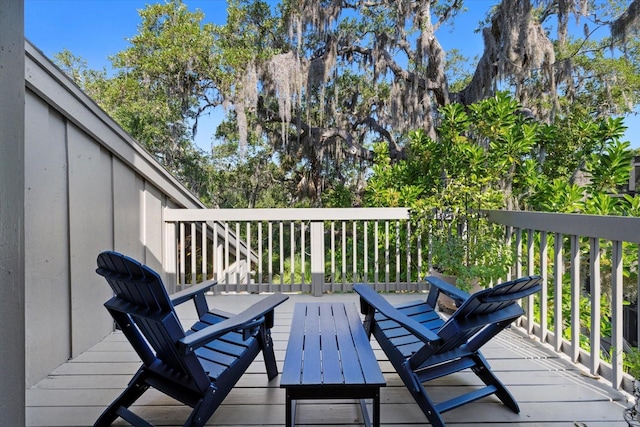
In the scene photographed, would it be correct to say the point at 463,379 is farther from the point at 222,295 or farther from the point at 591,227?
the point at 222,295

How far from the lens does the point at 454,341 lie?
5.67 ft

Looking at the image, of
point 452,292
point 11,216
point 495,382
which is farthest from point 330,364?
point 11,216

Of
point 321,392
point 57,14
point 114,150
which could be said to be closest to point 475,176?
point 321,392

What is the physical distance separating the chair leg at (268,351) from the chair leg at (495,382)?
1.07 meters

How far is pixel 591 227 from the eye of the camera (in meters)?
2.25

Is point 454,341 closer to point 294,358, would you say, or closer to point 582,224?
point 294,358

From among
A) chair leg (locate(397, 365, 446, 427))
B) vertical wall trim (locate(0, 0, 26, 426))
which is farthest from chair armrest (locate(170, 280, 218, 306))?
chair leg (locate(397, 365, 446, 427))

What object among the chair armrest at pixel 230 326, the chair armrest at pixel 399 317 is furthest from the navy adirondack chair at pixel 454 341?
the chair armrest at pixel 230 326

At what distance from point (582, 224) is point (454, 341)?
1267 millimetres

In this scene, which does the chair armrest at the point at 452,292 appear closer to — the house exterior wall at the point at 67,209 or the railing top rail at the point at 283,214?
the railing top rail at the point at 283,214

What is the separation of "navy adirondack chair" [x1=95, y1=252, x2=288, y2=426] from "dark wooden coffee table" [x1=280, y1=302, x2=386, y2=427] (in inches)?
10.3

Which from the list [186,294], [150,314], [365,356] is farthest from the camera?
[186,294]

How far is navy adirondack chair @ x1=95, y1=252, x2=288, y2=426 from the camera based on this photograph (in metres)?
1.53

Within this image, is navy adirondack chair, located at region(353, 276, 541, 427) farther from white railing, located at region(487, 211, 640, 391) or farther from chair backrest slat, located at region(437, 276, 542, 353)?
white railing, located at region(487, 211, 640, 391)
